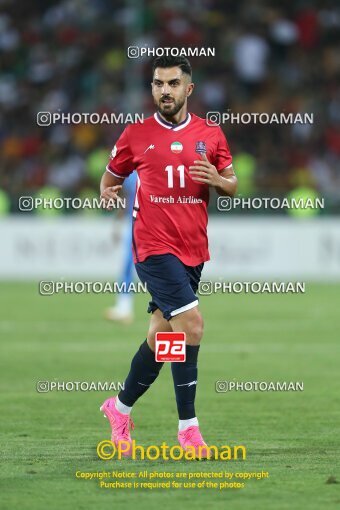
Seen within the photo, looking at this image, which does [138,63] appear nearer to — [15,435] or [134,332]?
[134,332]

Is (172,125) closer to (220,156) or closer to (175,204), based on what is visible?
(220,156)

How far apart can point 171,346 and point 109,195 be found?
103 cm

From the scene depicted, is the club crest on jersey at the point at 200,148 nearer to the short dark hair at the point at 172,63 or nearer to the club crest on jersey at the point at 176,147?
the club crest on jersey at the point at 176,147

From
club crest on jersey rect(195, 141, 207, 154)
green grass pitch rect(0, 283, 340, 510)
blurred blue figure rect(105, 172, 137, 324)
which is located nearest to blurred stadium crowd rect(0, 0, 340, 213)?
green grass pitch rect(0, 283, 340, 510)

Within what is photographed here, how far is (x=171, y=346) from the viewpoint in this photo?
7.83m

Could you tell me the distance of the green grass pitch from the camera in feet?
21.7

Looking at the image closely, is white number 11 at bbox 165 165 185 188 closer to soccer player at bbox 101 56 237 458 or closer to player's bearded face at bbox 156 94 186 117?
soccer player at bbox 101 56 237 458

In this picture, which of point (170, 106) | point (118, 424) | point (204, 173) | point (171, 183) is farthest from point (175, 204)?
point (118, 424)

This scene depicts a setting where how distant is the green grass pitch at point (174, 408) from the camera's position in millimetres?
6613

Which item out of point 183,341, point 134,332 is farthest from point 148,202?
point 134,332

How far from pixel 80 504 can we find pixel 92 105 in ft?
67.8

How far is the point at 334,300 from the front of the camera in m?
19.9

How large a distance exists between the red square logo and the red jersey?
475 mm

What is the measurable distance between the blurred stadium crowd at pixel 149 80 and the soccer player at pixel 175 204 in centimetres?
1546
